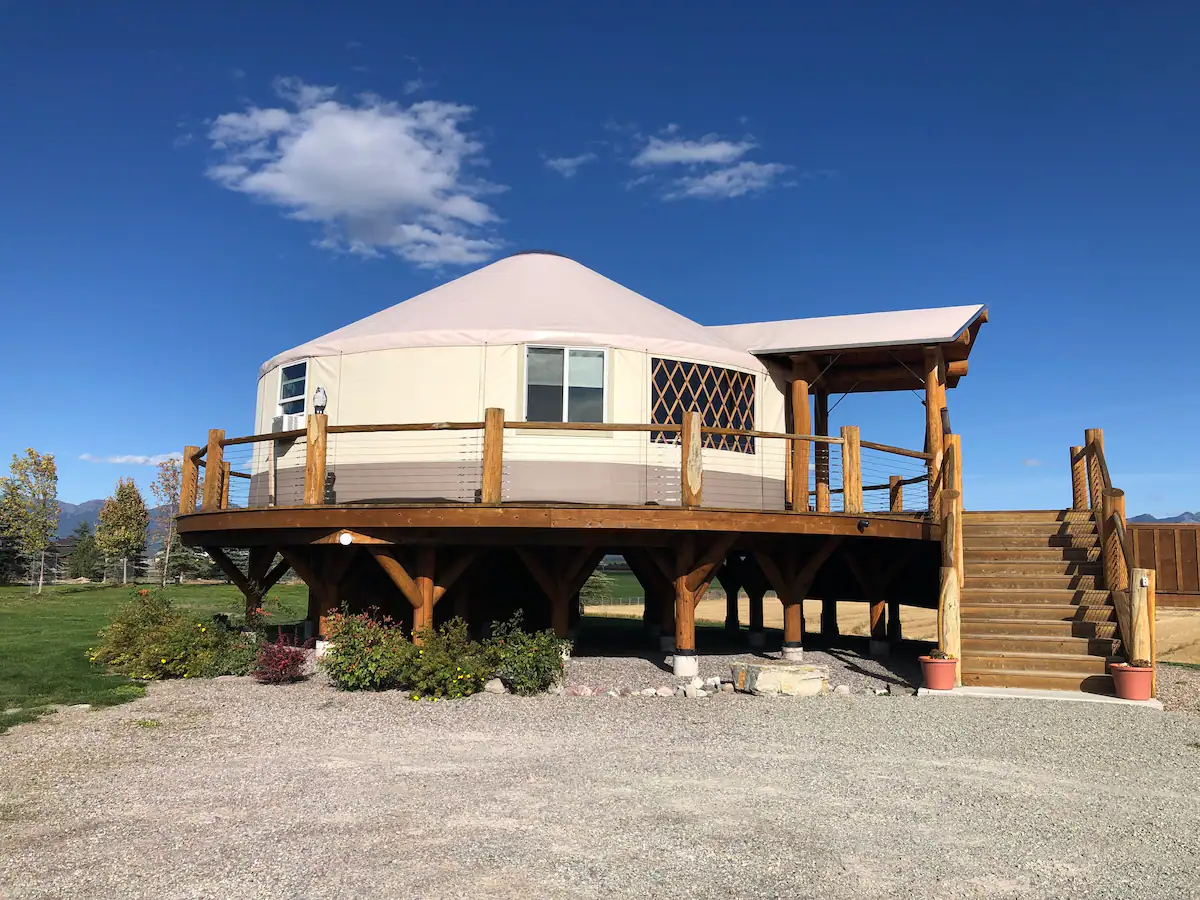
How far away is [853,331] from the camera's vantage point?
11.7 m

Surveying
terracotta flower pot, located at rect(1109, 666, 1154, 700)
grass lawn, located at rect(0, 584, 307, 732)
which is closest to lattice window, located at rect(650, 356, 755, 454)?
terracotta flower pot, located at rect(1109, 666, 1154, 700)

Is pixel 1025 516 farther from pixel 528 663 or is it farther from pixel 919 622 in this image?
pixel 919 622

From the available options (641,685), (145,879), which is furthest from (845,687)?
(145,879)

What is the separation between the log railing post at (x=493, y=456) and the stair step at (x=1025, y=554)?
5616mm

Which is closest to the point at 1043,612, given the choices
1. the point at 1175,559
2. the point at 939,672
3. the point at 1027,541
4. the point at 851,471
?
the point at 1027,541

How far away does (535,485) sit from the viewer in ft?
32.6

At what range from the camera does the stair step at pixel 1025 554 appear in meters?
10.3

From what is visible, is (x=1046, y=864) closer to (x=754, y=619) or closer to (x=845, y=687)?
(x=845, y=687)

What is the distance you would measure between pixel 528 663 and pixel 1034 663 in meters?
4.85

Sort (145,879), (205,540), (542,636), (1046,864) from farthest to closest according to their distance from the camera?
(205,540)
(542,636)
(1046,864)
(145,879)

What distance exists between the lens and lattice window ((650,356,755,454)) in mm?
10633

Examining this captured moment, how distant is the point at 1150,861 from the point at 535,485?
677 cm

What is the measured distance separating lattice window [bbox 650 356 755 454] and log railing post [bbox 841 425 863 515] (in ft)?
4.30

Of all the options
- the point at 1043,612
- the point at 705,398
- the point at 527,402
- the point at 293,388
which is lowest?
the point at 1043,612
